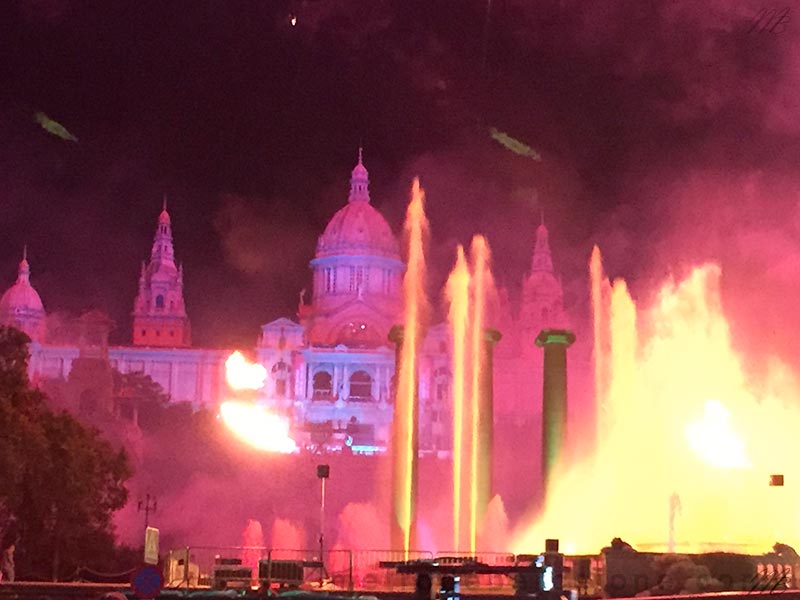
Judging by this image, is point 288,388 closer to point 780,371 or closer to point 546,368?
point 780,371

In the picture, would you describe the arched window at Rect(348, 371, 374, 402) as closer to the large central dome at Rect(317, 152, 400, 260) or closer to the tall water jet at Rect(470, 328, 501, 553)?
the large central dome at Rect(317, 152, 400, 260)

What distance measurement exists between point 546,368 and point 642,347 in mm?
14666

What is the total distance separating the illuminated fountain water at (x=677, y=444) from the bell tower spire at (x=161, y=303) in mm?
65689

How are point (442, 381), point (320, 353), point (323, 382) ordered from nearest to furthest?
point (442, 381), point (320, 353), point (323, 382)

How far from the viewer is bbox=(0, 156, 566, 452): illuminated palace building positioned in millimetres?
96125

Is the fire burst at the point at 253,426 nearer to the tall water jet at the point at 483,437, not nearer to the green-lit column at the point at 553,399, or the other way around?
the tall water jet at the point at 483,437

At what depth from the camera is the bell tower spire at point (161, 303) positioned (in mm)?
Answer: 120438

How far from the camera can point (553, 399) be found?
46531 millimetres

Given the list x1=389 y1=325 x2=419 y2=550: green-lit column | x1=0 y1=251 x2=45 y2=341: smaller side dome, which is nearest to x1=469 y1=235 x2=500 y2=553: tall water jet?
x1=389 y1=325 x2=419 y2=550: green-lit column

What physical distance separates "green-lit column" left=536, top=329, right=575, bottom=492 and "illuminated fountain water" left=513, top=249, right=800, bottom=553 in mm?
601

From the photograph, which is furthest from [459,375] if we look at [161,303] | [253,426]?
[161,303]

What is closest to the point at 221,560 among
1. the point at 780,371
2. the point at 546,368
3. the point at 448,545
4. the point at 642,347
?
the point at 546,368

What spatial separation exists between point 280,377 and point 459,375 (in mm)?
55087

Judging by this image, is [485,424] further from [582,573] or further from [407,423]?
[582,573]
